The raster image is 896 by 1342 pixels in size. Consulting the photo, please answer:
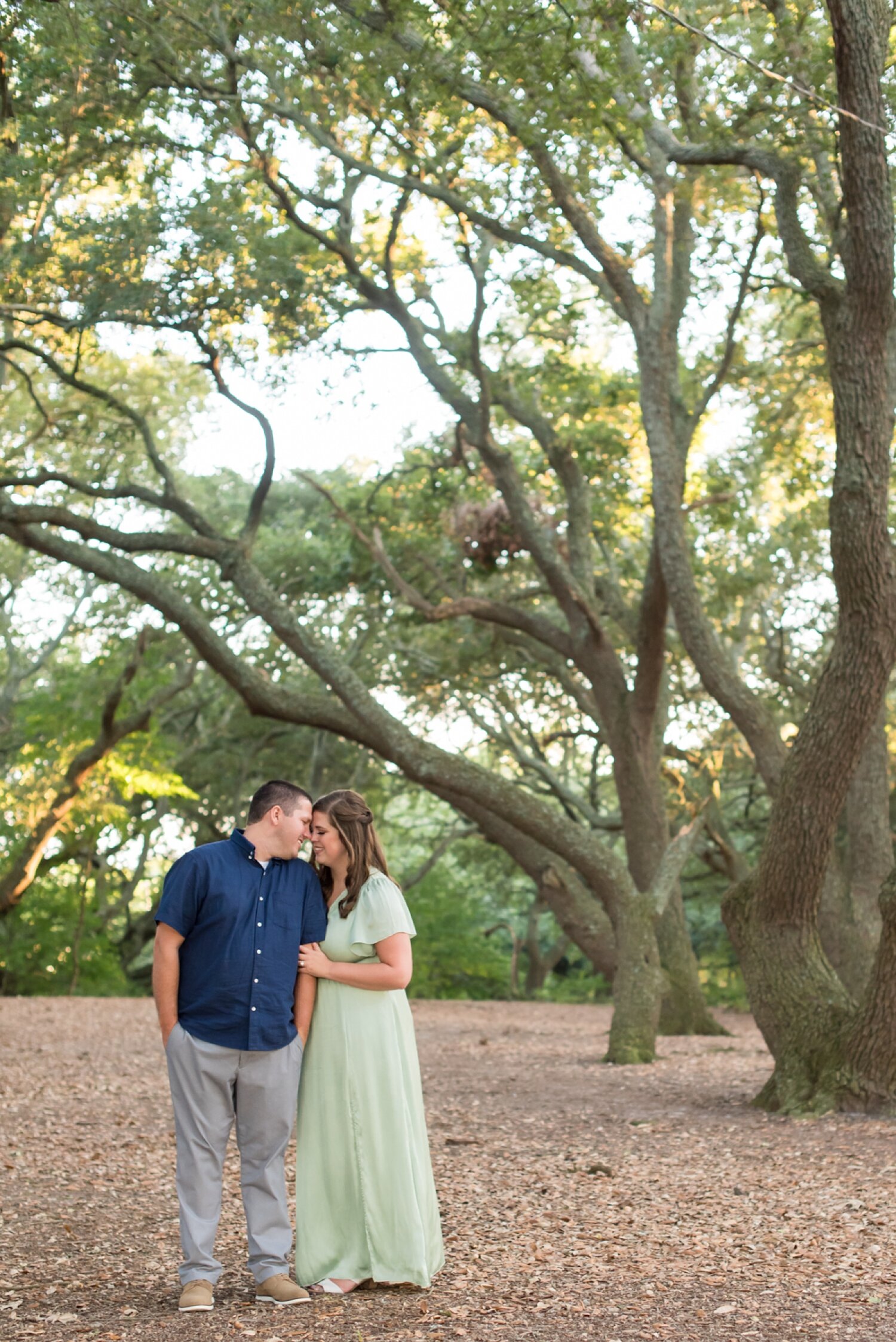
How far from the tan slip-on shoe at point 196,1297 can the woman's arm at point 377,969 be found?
963 mm

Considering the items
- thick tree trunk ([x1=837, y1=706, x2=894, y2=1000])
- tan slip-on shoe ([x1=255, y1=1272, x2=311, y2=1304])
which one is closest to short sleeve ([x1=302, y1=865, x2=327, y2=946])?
tan slip-on shoe ([x1=255, y1=1272, x2=311, y2=1304])

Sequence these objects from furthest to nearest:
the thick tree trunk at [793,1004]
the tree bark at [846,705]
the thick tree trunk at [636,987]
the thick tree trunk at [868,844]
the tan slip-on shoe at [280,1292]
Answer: the thick tree trunk at [868,844]
the thick tree trunk at [636,987]
the thick tree trunk at [793,1004]
the tree bark at [846,705]
the tan slip-on shoe at [280,1292]

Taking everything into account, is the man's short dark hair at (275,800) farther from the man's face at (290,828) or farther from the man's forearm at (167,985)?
the man's forearm at (167,985)

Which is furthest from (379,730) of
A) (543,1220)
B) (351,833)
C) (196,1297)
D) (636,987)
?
(196,1297)

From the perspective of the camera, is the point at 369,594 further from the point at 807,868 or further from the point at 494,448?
the point at 807,868

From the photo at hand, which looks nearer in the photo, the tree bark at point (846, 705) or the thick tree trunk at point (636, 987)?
the tree bark at point (846, 705)

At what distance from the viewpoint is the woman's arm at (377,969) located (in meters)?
4.01

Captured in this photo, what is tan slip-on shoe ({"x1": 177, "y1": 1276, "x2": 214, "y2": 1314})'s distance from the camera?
372 cm

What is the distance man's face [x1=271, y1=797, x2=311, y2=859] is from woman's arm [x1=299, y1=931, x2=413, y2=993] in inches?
13.4

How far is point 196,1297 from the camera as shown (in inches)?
147

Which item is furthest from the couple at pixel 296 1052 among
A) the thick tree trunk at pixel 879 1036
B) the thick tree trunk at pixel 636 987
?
the thick tree trunk at pixel 636 987

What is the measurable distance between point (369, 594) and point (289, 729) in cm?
498

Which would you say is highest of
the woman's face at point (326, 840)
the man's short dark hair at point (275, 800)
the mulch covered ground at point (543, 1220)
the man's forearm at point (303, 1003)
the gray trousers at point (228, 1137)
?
the man's short dark hair at point (275, 800)

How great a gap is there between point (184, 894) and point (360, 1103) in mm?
880
